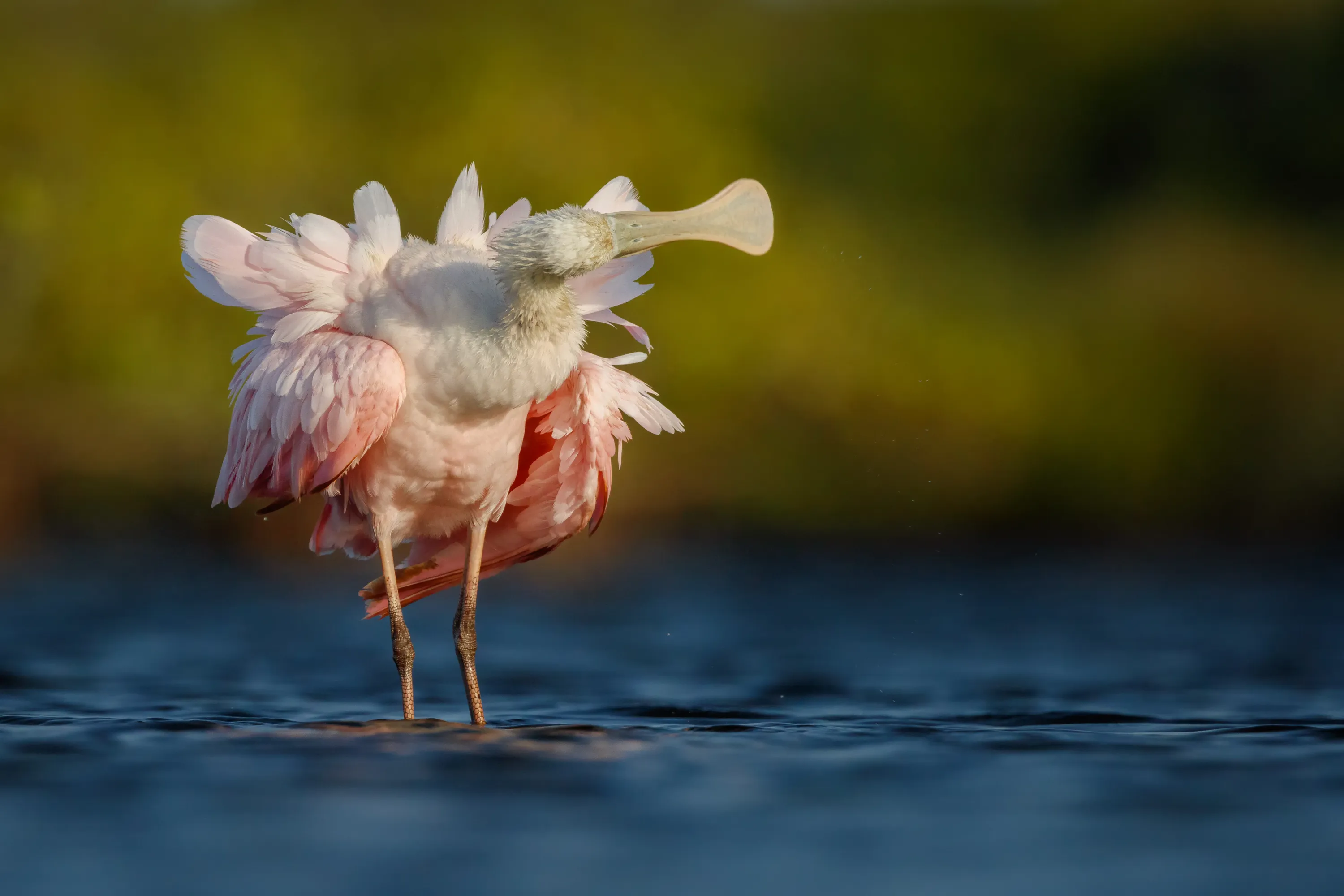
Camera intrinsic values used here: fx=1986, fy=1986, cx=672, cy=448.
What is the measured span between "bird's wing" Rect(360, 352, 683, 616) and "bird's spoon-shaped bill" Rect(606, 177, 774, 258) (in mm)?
746

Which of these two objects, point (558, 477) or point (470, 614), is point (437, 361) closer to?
point (558, 477)

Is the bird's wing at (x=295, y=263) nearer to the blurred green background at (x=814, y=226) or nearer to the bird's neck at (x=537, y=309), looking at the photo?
the bird's neck at (x=537, y=309)

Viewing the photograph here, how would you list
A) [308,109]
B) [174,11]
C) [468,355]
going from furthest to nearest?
[174,11], [308,109], [468,355]

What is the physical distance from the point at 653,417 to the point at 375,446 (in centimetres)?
111

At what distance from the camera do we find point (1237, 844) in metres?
5.57

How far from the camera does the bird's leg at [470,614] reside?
8211 mm

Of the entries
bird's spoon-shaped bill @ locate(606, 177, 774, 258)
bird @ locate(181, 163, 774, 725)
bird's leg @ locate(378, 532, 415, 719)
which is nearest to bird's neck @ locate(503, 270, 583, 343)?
bird @ locate(181, 163, 774, 725)

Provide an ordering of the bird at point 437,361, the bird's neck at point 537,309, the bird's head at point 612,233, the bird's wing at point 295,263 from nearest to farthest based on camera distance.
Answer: the bird's head at point 612,233 → the bird's neck at point 537,309 → the bird at point 437,361 → the bird's wing at point 295,263

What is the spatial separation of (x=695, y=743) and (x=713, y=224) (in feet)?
6.28

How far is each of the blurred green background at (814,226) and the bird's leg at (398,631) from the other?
6.88 meters

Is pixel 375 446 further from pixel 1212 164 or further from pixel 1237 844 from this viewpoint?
pixel 1212 164

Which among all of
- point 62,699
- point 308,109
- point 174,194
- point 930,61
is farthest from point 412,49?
point 62,699

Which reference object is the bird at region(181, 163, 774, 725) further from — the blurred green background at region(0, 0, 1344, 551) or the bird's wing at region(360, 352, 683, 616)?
the blurred green background at region(0, 0, 1344, 551)

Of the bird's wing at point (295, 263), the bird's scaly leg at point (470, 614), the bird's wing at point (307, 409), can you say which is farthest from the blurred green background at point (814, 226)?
the bird's wing at point (295, 263)
